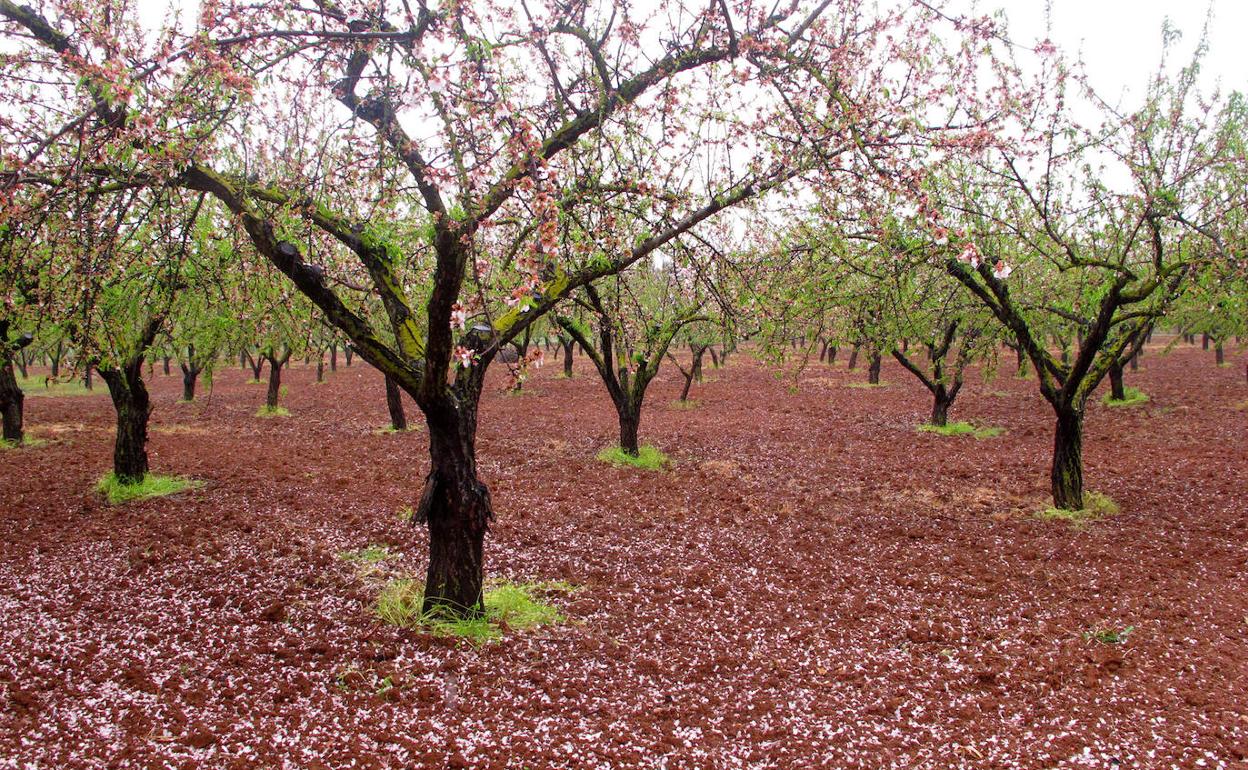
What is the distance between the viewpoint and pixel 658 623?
7.23 meters

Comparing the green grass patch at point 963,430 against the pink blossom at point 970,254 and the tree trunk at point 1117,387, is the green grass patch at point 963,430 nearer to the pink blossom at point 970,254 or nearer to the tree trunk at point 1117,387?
the tree trunk at point 1117,387

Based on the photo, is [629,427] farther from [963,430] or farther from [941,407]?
[963,430]

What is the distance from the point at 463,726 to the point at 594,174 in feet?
15.0

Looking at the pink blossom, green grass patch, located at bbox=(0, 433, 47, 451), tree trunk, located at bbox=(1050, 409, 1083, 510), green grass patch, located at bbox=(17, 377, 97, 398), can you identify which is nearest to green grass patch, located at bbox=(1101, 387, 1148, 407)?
tree trunk, located at bbox=(1050, 409, 1083, 510)

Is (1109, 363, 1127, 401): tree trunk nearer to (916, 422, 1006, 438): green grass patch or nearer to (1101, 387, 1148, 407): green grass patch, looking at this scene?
(1101, 387, 1148, 407): green grass patch

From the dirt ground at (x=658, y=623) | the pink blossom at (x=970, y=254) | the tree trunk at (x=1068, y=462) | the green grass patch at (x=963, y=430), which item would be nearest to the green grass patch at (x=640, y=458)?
the dirt ground at (x=658, y=623)

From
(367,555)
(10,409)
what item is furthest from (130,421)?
(10,409)

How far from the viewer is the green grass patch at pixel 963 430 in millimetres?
18953

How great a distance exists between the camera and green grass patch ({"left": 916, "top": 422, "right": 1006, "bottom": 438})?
1895 centimetres

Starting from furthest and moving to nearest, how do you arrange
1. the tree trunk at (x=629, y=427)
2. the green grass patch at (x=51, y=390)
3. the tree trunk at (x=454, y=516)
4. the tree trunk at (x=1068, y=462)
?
the green grass patch at (x=51, y=390) → the tree trunk at (x=629, y=427) → the tree trunk at (x=1068, y=462) → the tree trunk at (x=454, y=516)

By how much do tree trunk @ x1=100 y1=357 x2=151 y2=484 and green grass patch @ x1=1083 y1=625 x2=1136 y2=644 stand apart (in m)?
13.9

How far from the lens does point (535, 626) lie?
7.01 m

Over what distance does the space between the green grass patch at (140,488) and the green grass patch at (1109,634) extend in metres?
13.6

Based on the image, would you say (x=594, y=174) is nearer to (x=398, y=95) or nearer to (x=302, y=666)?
(x=398, y=95)
